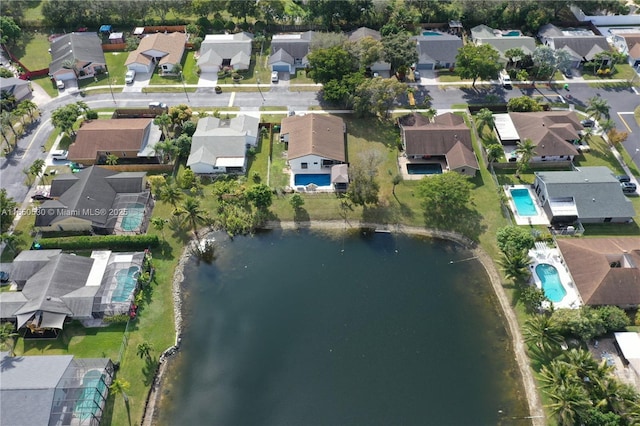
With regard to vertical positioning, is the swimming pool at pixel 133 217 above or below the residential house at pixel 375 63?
below

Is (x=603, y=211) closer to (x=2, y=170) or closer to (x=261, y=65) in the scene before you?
(x=261, y=65)

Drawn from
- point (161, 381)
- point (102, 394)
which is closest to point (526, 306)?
point (161, 381)

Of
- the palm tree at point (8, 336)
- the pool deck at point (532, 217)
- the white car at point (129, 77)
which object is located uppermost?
the white car at point (129, 77)

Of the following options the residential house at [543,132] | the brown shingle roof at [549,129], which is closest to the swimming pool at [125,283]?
the residential house at [543,132]

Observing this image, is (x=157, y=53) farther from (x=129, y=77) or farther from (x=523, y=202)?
(x=523, y=202)

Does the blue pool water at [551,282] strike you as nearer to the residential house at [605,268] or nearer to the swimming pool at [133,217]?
the residential house at [605,268]

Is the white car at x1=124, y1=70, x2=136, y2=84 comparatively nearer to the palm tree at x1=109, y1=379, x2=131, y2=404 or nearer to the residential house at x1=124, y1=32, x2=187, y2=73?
the residential house at x1=124, y1=32, x2=187, y2=73
